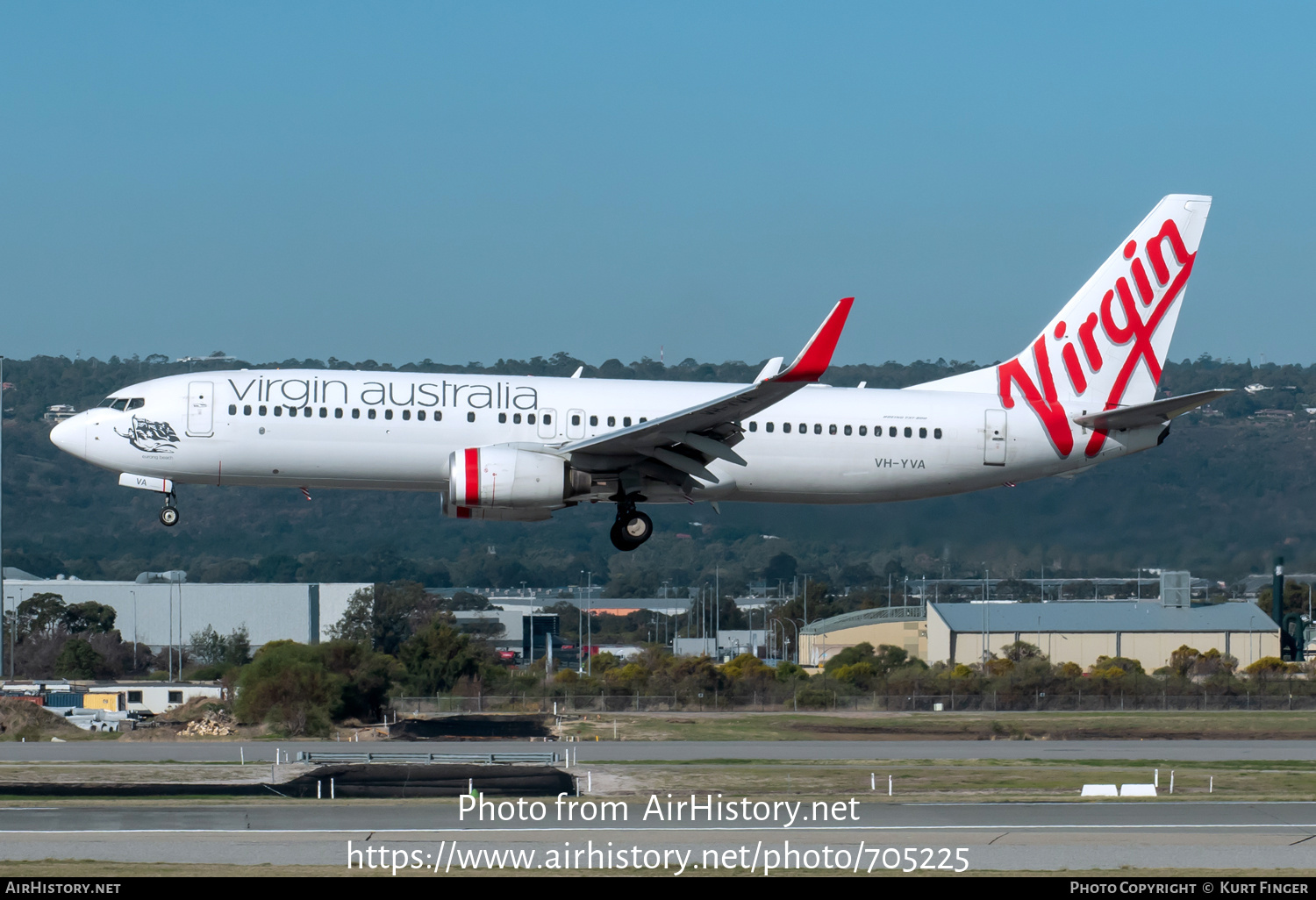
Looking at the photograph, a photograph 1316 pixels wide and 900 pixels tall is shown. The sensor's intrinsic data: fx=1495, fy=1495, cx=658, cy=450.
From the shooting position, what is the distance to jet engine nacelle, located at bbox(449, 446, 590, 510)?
Result: 29734 mm

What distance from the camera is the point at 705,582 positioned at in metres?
121

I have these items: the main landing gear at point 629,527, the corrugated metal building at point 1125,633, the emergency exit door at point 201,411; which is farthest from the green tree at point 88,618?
the main landing gear at point 629,527

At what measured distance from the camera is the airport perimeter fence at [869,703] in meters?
60.2

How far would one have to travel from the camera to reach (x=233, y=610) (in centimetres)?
9538

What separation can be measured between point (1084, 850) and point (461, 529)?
103 meters

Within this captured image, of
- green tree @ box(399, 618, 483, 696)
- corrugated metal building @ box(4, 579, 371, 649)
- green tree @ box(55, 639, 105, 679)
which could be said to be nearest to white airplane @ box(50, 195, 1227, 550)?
green tree @ box(399, 618, 483, 696)

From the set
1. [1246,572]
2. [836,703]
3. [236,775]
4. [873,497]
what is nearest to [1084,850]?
[873,497]

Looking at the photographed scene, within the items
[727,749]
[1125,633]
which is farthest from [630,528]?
[1125,633]

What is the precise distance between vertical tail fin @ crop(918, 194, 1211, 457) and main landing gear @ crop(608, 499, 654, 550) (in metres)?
7.69

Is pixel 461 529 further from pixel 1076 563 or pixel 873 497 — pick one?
pixel 873 497

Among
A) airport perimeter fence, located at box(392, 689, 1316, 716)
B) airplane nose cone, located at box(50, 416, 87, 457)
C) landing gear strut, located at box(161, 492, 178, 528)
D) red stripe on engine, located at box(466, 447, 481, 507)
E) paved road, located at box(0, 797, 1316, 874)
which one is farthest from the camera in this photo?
airport perimeter fence, located at box(392, 689, 1316, 716)

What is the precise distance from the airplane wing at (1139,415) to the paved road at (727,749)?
41.3 feet

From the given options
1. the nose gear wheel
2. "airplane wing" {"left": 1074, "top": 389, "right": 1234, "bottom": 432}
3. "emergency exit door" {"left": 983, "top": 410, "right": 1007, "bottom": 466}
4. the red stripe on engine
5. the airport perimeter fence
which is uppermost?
"airplane wing" {"left": 1074, "top": 389, "right": 1234, "bottom": 432}

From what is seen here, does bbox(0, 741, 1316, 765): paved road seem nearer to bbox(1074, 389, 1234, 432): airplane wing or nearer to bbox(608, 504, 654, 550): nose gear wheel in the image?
bbox(608, 504, 654, 550): nose gear wheel
